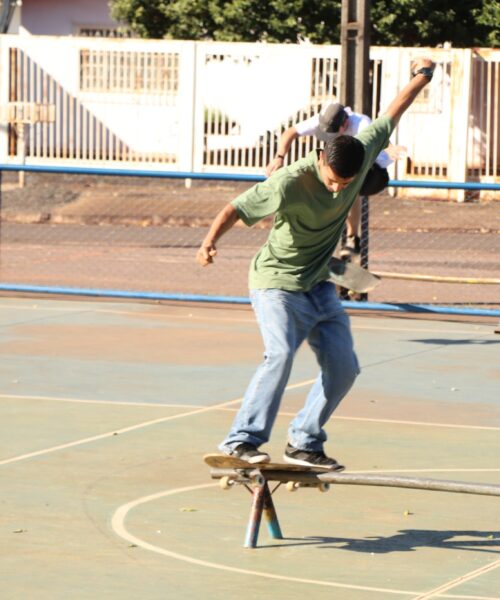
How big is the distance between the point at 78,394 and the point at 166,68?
18.2 m

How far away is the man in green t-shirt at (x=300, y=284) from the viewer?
23.5 ft

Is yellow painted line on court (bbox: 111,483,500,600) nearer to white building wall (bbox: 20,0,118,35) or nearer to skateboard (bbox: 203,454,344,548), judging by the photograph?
skateboard (bbox: 203,454,344,548)

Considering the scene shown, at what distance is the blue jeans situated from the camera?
7.24 m

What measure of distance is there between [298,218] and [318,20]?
22648 millimetres

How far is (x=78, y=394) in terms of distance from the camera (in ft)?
35.8

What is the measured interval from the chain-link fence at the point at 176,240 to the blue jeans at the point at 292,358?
6949 millimetres

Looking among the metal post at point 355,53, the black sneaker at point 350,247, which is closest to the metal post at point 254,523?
the black sneaker at point 350,247

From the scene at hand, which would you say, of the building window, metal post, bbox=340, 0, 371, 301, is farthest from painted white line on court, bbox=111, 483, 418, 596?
the building window

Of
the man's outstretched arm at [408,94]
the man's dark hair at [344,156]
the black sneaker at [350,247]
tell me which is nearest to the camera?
the man's dark hair at [344,156]

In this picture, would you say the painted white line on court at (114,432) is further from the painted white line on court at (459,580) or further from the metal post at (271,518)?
the painted white line on court at (459,580)

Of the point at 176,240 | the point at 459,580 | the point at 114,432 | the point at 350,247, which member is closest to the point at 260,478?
the point at 459,580

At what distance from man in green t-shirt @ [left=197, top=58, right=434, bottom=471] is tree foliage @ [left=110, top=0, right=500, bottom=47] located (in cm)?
2111

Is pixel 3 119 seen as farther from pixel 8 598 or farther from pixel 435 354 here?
pixel 8 598

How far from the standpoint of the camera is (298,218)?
24.0ft
